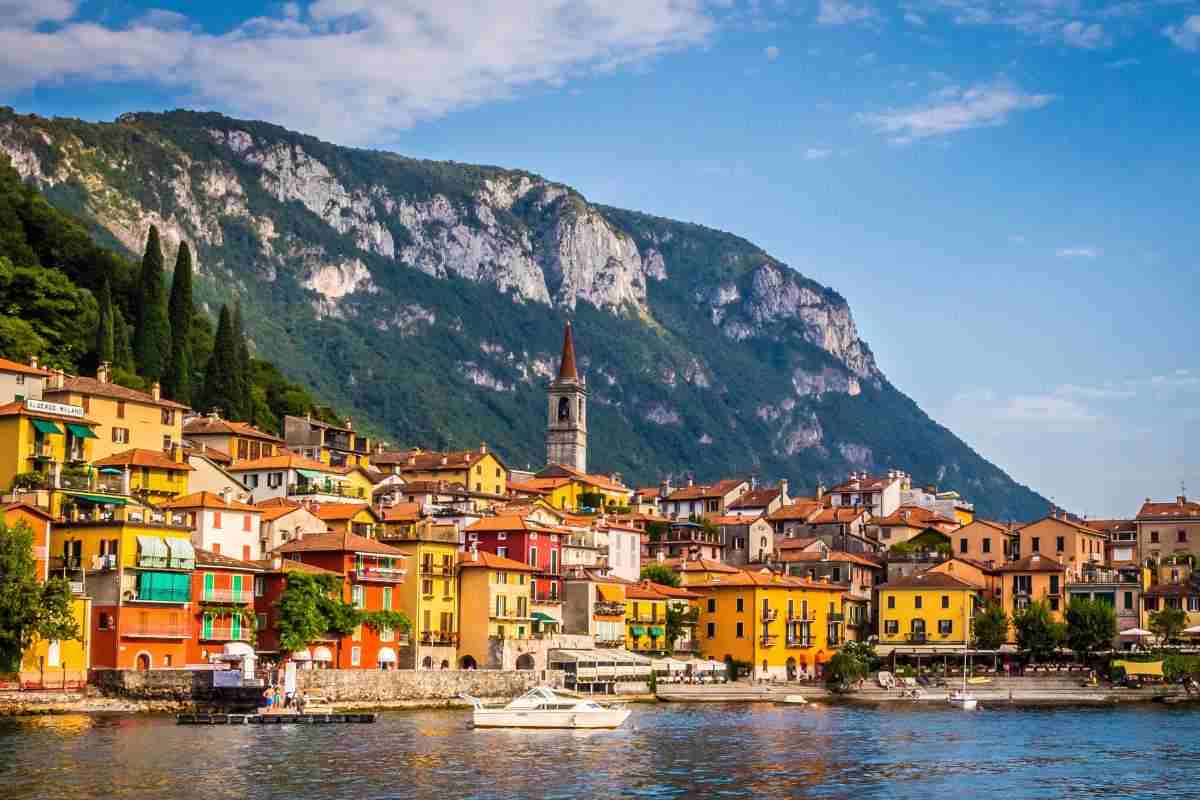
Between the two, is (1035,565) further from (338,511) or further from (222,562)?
(222,562)

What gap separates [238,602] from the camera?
291 ft

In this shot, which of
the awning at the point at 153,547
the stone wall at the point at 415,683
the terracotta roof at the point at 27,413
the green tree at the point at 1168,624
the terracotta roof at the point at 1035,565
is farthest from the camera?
the terracotta roof at the point at 1035,565

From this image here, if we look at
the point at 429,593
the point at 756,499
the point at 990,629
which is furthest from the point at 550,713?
the point at 756,499

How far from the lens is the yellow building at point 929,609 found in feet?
431

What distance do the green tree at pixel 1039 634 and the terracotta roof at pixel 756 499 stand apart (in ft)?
150

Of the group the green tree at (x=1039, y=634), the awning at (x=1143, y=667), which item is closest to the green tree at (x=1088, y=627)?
the green tree at (x=1039, y=634)

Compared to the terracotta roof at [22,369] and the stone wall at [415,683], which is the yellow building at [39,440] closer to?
the terracotta roof at [22,369]

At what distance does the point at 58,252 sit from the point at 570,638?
66174 millimetres

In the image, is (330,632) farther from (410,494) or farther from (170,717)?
(410,494)

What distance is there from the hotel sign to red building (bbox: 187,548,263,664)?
46.3ft

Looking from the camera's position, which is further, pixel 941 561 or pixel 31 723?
pixel 941 561

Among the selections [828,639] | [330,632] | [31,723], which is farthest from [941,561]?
[31,723]

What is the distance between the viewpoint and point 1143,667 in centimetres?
11669

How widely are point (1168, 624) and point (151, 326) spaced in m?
77.3
